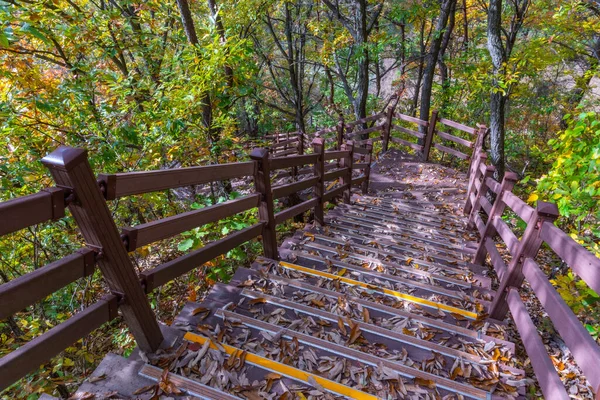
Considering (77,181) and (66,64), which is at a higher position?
(66,64)

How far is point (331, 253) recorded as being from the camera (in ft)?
13.9

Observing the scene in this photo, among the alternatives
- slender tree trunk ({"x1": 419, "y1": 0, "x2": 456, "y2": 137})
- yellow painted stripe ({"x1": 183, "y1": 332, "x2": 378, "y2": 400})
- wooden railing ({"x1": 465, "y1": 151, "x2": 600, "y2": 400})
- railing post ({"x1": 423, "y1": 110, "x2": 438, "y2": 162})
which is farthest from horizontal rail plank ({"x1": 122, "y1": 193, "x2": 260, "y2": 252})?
slender tree trunk ({"x1": 419, "y1": 0, "x2": 456, "y2": 137})

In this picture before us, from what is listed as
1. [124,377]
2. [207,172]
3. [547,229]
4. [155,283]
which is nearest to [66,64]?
[207,172]

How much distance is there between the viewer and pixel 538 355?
7.23 feet

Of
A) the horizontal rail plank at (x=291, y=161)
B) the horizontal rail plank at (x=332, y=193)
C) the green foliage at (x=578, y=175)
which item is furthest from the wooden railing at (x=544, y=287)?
the horizontal rail plank at (x=332, y=193)

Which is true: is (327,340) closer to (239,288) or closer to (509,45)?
(239,288)

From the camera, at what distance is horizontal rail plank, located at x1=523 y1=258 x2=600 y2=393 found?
5.25ft

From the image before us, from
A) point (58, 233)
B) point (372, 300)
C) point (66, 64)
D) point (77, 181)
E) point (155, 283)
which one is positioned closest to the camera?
point (77, 181)

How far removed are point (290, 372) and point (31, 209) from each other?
5.56ft

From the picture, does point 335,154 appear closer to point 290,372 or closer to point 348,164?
point 348,164

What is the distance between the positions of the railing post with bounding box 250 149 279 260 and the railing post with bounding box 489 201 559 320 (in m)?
2.23

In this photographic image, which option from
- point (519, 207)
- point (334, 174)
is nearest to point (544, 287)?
point (519, 207)

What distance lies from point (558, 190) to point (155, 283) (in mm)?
3973

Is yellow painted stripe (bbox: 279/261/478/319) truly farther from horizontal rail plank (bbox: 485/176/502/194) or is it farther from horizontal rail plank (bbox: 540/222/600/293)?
horizontal rail plank (bbox: 485/176/502/194)
